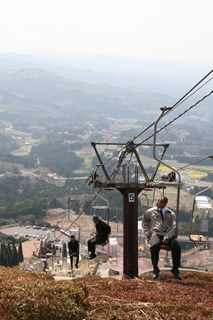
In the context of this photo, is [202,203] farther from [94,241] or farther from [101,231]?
[94,241]

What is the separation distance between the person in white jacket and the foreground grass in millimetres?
1290

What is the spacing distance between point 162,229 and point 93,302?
3234 mm

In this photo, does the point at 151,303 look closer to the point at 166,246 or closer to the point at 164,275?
the point at 166,246

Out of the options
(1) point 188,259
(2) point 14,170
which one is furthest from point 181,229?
(2) point 14,170

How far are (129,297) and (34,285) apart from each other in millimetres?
1635

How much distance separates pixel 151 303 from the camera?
651 cm

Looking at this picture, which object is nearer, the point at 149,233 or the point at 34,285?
the point at 34,285

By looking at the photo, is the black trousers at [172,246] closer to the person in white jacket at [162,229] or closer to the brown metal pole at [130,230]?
the person in white jacket at [162,229]

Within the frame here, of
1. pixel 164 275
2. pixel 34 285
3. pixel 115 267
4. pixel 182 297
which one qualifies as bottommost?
pixel 115 267

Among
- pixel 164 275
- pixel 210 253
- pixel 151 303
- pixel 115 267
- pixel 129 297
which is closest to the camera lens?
pixel 151 303

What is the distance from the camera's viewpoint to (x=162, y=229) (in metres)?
9.23

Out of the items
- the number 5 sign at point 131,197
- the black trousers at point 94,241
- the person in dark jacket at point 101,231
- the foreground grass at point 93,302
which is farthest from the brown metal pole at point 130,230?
the foreground grass at point 93,302

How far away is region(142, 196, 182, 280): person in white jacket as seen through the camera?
9.09 metres

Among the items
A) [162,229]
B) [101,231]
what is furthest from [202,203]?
[162,229]
